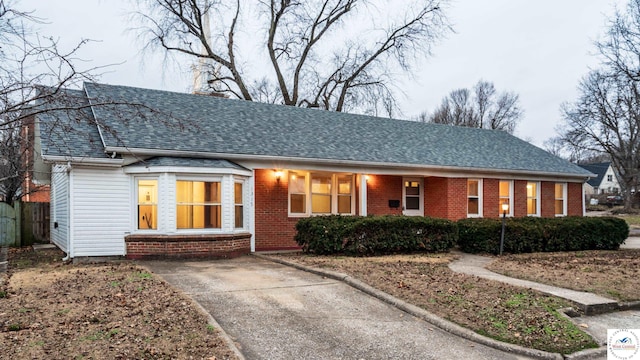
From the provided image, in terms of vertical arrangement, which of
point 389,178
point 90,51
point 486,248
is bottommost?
point 486,248

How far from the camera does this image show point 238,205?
13109mm

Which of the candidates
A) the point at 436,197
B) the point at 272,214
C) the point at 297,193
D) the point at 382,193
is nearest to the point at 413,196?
the point at 436,197

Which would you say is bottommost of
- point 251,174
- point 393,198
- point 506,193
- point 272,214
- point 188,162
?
point 272,214

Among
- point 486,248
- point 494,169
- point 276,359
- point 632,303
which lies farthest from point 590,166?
point 276,359

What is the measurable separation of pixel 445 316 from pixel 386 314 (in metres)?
0.81

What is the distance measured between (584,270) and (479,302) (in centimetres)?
474

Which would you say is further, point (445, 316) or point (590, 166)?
point (590, 166)

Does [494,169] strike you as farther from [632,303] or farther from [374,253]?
[632,303]

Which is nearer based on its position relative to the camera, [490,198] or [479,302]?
[479,302]

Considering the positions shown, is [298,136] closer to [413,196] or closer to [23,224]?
[413,196]

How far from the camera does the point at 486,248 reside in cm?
1338

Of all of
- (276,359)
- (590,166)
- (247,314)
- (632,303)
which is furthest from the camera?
(590,166)

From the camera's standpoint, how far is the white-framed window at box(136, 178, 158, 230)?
12008 millimetres

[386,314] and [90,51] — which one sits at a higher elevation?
[90,51]
